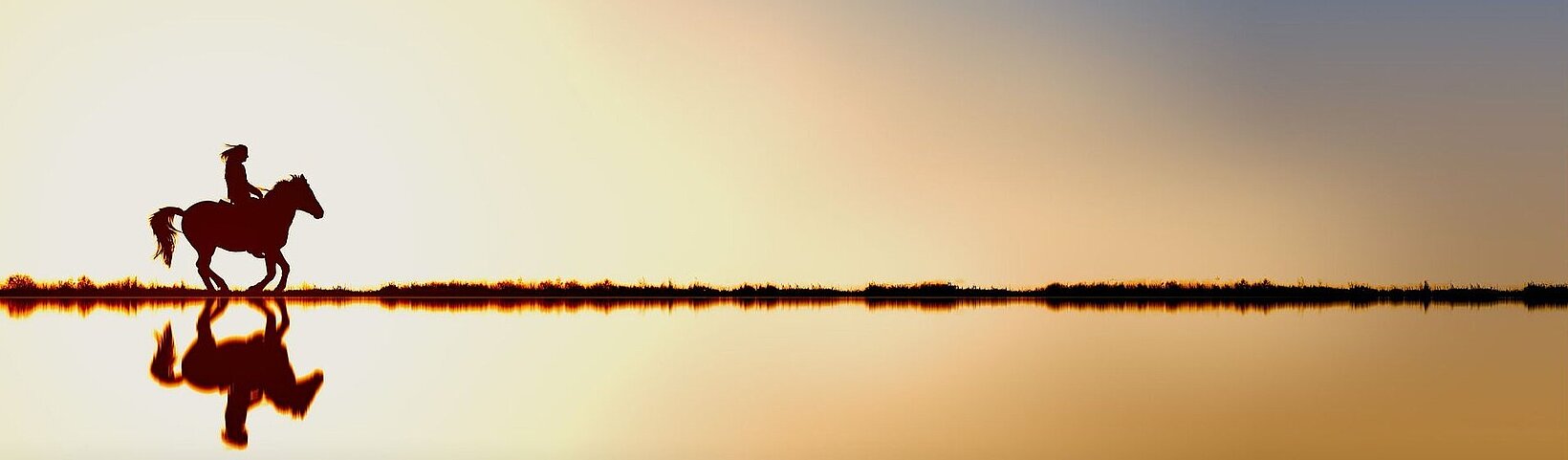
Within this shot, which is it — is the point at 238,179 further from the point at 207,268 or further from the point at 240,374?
the point at 240,374

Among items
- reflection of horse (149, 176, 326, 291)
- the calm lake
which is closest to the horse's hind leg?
reflection of horse (149, 176, 326, 291)

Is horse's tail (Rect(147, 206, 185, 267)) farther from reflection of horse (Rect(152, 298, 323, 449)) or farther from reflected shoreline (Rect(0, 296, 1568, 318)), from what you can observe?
reflection of horse (Rect(152, 298, 323, 449))

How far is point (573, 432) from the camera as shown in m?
7.89

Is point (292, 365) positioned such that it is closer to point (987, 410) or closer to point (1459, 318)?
point (987, 410)

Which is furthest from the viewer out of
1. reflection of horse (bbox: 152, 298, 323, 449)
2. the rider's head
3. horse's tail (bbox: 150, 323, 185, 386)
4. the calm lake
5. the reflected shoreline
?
the rider's head

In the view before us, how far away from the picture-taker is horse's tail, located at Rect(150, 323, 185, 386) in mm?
10313

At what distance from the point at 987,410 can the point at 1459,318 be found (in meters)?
13.5

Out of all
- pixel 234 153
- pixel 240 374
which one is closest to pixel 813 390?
pixel 240 374

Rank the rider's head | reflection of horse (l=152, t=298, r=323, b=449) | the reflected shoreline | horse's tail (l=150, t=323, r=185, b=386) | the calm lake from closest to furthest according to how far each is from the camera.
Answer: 1. the calm lake
2. reflection of horse (l=152, t=298, r=323, b=449)
3. horse's tail (l=150, t=323, r=185, b=386)
4. the reflected shoreline
5. the rider's head

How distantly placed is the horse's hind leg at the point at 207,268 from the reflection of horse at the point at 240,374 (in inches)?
432

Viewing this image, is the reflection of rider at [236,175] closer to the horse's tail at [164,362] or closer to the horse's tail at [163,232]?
the horse's tail at [163,232]

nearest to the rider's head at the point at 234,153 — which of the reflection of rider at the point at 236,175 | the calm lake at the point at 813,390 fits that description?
the reflection of rider at the point at 236,175

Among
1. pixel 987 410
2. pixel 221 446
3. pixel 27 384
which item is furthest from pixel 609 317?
pixel 221 446

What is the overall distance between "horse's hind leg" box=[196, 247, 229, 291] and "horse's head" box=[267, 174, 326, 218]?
1.39m
